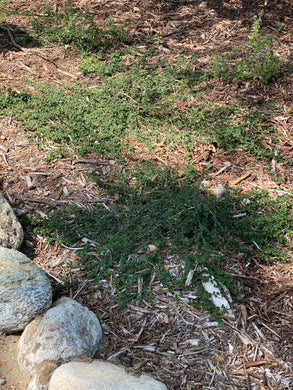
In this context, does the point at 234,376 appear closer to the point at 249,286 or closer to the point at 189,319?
the point at 189,319

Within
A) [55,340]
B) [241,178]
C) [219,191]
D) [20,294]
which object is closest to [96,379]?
[55,340]

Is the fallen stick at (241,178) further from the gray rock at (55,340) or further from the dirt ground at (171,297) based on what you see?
the gray rock at (55,340)

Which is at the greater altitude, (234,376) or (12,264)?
(12,264)

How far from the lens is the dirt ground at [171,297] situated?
3.05 meters

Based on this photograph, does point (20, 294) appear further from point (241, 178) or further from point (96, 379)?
point (241, 178)

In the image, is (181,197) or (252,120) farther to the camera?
(252,120)

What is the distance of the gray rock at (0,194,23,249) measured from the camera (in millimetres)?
3602

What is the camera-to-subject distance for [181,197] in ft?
13.2

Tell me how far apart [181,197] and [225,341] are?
4.50ft

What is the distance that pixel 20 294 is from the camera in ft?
10.2

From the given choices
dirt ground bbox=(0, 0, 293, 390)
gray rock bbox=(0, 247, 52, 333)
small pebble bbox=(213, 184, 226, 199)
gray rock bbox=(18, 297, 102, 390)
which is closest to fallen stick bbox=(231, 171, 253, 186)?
dirt ground bbox=(0, 0, 293, 390)

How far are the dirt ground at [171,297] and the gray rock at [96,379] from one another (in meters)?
0.18

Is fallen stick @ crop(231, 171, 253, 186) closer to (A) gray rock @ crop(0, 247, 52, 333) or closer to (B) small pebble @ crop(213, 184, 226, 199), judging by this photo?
(B) small pebble @ crop(213, 184, 226, 199)

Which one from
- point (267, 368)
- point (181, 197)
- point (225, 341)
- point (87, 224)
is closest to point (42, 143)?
point (87, 224)
